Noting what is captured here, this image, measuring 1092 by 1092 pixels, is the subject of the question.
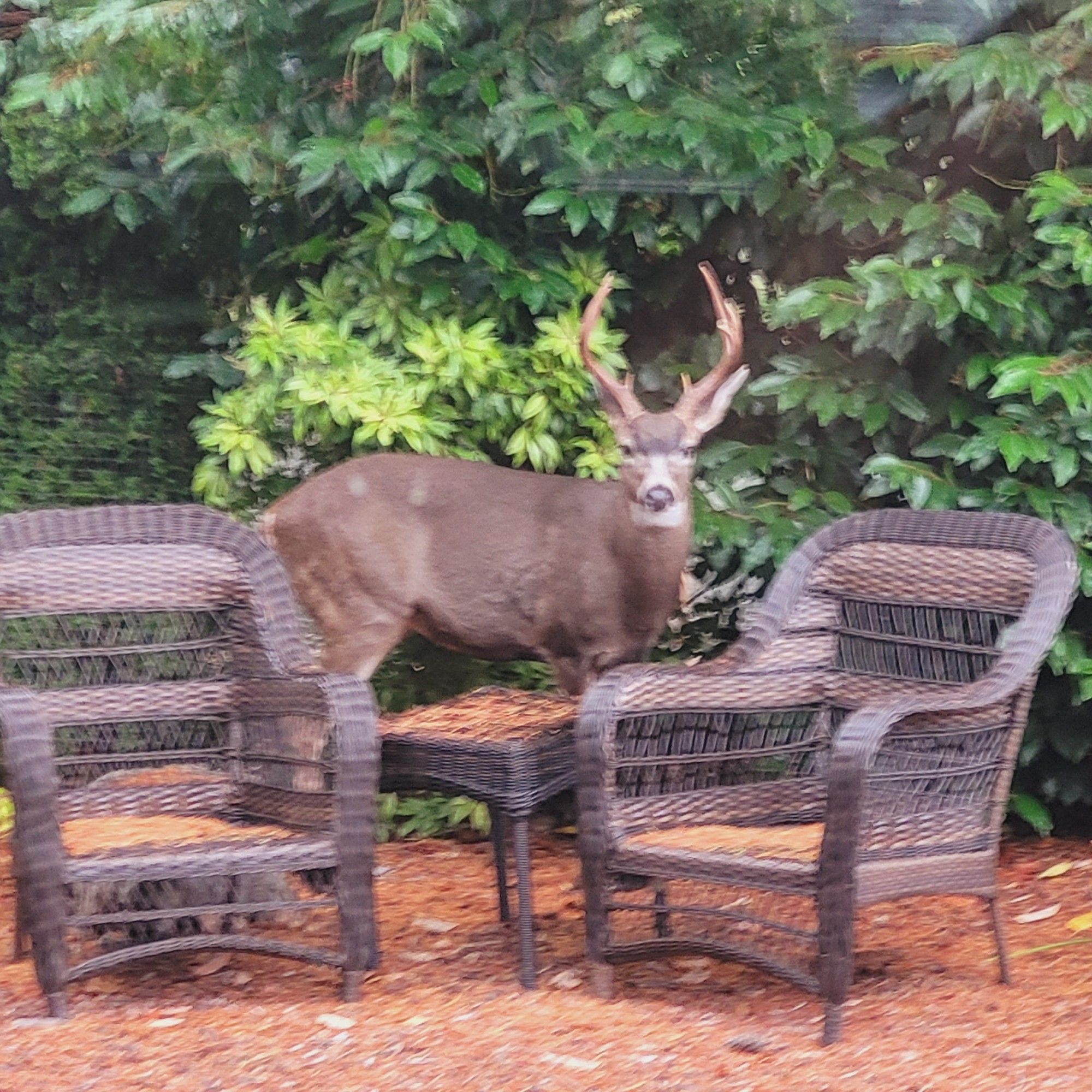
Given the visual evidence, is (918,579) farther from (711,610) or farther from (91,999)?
(91,999)

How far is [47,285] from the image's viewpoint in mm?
6719

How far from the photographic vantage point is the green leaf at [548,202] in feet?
19.0

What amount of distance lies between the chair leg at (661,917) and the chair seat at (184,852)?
96 centimetres

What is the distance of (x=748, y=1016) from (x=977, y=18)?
3062 millimetres

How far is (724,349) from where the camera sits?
18.3ft

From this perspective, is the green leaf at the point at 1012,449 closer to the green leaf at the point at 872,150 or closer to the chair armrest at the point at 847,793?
the green leaf at the point at 872,150

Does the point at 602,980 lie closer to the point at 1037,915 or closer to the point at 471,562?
the point at 1037,915

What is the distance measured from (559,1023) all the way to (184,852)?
3.06 ft

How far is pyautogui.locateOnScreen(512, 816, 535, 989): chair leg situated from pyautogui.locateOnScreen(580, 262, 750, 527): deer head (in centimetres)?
132

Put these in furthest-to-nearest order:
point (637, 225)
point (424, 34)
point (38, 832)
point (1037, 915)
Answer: point (637, 225)
point (424, 34)
point (1037, 915)
point (38, 832)

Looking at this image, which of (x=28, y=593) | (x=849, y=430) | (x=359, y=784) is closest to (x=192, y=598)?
(x=28, y=593)

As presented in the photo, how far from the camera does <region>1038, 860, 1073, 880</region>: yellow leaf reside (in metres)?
5.53

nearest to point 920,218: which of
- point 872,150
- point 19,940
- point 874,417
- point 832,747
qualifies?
point 872,150

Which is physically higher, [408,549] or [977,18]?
[977,18]
